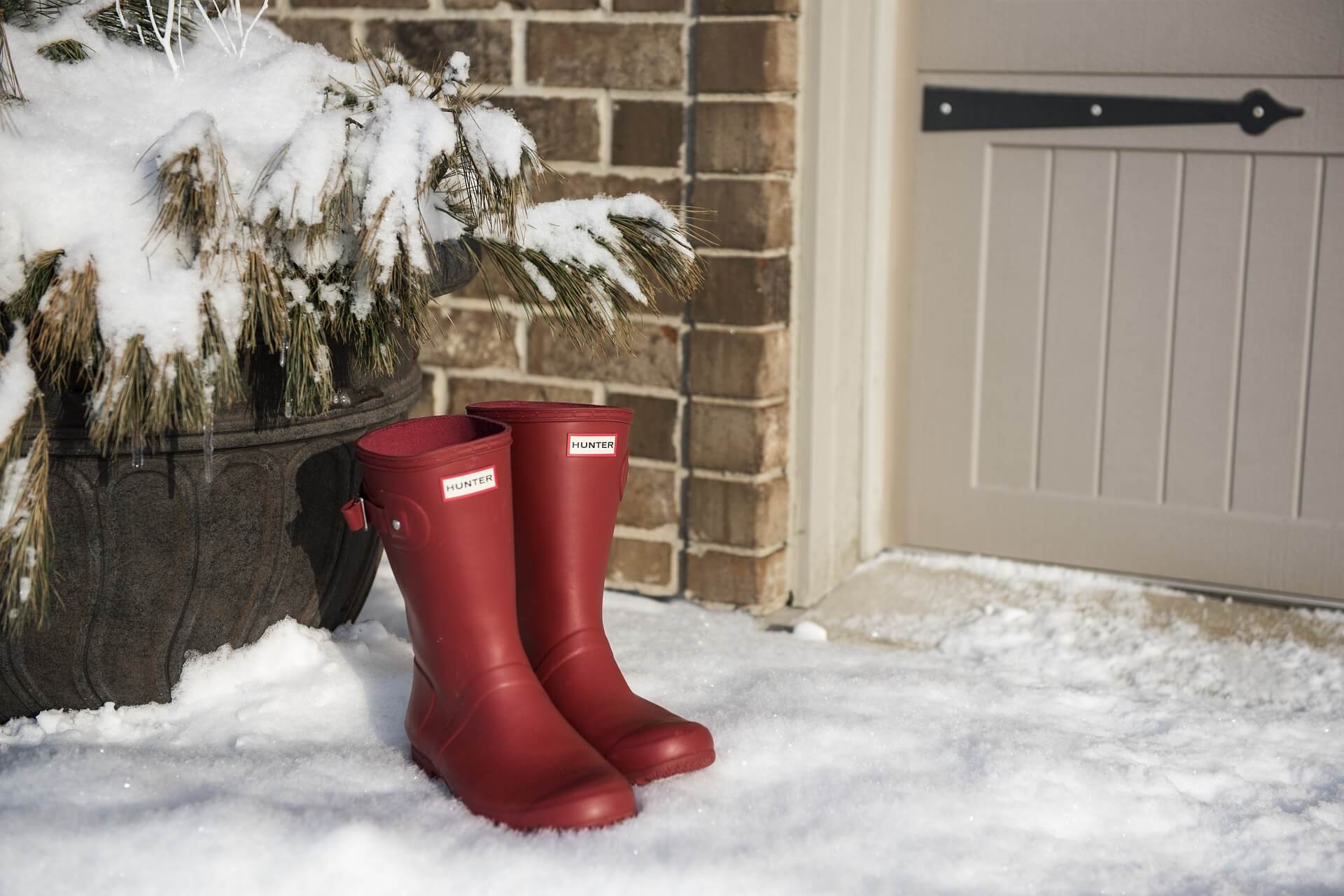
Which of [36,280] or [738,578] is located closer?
[36,280]

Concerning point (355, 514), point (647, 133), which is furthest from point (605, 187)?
point (355, 514)

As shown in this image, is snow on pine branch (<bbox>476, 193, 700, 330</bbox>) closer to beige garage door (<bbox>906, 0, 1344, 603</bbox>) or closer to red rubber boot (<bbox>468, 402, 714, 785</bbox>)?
red rubber boot (<bbox>468, 402, 714, 785</bbox>)

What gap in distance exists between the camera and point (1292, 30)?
1937 millimetres

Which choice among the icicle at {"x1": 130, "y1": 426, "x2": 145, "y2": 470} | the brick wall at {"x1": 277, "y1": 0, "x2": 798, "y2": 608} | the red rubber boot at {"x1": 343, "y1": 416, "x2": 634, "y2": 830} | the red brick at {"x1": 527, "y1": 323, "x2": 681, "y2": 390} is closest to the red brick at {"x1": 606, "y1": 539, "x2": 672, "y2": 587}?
the brick wall at {"x1": 277, "y1": 0, "x2": 798, "y2": 608}

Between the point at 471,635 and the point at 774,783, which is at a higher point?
the point at 471,635

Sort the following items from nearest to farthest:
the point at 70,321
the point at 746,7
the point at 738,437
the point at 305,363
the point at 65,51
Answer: the point at 70,321, the point at 305,363, the point at 65,51, the point at 746,7, the point at 738,437

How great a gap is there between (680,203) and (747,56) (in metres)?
0.23

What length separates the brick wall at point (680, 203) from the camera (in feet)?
6.38

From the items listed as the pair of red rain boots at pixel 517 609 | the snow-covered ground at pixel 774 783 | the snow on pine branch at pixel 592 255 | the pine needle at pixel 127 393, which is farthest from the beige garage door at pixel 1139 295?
the pine needle at pixel 127 393

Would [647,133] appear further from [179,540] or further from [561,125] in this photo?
[179,540]

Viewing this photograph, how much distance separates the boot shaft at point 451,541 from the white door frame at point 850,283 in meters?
0.73

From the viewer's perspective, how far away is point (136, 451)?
4.29ft

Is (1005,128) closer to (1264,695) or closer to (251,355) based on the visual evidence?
(1264,695)

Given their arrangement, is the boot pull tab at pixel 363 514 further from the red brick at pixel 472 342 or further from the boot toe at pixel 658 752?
the red brick at pixel 472 342
